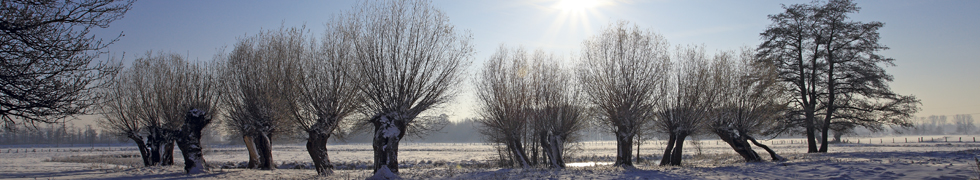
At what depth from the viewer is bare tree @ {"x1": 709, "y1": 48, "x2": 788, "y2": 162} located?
18859mm

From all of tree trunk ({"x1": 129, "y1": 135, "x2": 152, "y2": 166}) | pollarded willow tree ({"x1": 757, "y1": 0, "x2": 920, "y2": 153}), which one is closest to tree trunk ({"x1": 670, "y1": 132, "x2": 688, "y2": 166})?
pollarded willow tree ({"x1": 757, "y1": 0, "x2": 920, "y2": 153})

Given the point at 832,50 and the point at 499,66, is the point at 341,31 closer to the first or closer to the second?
the point at 499,66

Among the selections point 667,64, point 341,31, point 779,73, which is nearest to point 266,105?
point 341,31

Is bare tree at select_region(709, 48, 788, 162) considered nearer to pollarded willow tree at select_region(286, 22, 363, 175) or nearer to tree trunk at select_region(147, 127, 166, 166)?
pollarded willow tree at select_region(286, 22, 363, 175)

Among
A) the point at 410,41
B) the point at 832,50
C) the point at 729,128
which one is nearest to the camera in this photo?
the point at 410,41

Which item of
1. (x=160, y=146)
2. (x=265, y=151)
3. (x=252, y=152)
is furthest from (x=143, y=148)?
(x=265, y=151)

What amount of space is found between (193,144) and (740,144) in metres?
21.0

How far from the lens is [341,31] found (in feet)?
51.1

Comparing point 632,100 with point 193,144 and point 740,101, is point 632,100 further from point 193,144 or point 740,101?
point 193,144

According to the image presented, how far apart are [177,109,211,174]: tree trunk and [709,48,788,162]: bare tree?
19641mm

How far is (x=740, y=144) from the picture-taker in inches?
734

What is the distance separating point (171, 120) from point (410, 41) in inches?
592

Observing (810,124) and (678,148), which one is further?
(810,124)

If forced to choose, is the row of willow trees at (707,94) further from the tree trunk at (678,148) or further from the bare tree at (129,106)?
the bare tree at (129,106)
